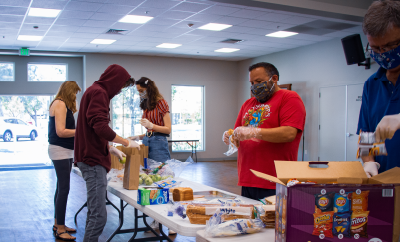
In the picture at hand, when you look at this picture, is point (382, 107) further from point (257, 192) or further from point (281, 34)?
point (281, 34)

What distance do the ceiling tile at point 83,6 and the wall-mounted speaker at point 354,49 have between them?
4.65 metres

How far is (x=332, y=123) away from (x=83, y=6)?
565 cm

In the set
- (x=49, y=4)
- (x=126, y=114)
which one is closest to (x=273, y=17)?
(x=49, y=4)

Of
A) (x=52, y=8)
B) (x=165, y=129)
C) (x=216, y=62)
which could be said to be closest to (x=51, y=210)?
(x=165, y=129)

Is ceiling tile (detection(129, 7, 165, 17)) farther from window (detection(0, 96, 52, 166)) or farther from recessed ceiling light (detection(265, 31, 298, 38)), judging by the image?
window (detection(0, 96, 52, 166))

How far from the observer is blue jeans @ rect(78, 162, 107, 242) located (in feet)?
7.11

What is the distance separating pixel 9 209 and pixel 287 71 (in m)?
7.05

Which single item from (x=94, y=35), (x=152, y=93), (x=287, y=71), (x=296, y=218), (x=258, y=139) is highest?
(x=94, y=35)

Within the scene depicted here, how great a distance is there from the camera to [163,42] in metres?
8.30

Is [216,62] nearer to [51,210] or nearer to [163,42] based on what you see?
[163,42]

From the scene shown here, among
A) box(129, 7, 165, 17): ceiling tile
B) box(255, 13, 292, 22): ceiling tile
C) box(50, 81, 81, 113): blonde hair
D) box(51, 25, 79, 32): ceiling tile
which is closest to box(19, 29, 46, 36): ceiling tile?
box(51, 25, 79, 32): ceiling tile

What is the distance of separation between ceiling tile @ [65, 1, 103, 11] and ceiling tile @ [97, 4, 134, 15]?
0.28 feet

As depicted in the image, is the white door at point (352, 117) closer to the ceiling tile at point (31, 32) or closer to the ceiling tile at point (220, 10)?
the ceiling tile at point (220, 10)

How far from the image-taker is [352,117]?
7328 mm
